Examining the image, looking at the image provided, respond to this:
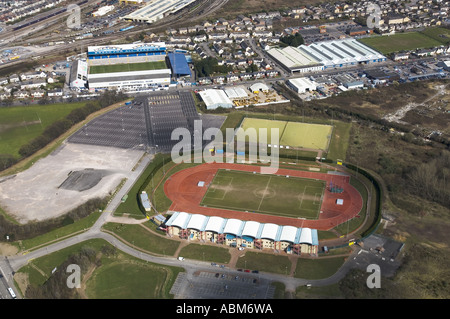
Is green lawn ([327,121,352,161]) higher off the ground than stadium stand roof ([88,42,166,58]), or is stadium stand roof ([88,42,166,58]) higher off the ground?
stadium stand roof ([88,42,166,58])

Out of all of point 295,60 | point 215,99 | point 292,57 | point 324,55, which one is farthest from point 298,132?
point 324,55

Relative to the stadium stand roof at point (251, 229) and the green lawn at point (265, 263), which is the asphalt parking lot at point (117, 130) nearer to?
the stadium stand roof at point (251, 229)

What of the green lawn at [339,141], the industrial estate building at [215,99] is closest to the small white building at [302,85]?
the green lawn at [339,141]

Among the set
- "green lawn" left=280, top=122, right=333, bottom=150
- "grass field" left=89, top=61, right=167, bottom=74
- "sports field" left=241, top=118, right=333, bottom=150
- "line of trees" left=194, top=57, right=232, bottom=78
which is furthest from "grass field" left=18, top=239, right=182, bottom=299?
"grass field" left=89, top=61, right=167, bottom=74

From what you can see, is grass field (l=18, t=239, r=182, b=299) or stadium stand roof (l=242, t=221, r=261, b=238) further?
stadium stand roof (l=242, t=221, r=261, b=238)

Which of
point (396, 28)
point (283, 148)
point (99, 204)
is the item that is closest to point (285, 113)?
point (283, 148)

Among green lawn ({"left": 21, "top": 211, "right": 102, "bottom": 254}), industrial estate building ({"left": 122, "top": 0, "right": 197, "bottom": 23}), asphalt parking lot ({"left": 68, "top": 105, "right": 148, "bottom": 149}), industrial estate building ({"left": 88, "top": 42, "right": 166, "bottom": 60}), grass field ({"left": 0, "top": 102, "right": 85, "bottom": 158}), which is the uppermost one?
industrial estate building ({"left": 122, "top": 0, "right": 197, "bottom": 23})

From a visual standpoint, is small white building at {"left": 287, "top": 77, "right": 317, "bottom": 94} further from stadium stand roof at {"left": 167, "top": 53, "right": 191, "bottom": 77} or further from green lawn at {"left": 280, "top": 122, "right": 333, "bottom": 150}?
stadium stand roof at {"left": 167, "top": 53, "right": 191, "bottom": 77}
